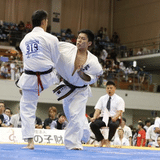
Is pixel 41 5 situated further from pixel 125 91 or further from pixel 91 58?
pixel 91 58

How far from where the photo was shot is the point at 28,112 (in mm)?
4379

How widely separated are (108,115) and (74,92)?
201cm

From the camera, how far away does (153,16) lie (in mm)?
23719

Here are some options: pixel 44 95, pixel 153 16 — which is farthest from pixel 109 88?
pixel 153 16

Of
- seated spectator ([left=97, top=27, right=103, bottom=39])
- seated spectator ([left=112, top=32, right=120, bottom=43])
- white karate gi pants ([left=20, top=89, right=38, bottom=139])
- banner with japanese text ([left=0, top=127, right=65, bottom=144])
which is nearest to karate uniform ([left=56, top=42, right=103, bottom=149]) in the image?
white karate gi pants ([left=20, top=89, right=38, bottom=139])

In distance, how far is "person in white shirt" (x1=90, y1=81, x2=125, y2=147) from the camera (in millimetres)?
6770

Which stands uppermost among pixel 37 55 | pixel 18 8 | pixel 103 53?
pixel 18 8

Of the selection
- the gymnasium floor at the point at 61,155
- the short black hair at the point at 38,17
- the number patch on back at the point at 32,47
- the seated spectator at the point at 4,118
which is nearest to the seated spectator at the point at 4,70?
the seated spectator at the point at 4,118

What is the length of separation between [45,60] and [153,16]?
67.3 feet

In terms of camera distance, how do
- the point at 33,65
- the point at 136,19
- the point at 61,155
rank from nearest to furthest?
1. the point at 61,155
2. the point at 33,65
3. the point at 136,19

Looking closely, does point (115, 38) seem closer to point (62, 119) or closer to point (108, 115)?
point (62, 119)

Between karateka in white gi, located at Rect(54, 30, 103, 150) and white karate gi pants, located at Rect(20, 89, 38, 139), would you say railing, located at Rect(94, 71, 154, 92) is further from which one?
white karate gi pants, located at Rect(20, 89, 38, 139)

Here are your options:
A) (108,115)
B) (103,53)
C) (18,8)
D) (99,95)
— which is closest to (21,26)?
(18,8)

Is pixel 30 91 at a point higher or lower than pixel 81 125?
higher
